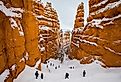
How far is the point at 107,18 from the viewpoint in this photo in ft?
141

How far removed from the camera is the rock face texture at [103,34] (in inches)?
1540

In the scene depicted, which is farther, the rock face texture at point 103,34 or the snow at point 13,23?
the rock face texture at point 103,34

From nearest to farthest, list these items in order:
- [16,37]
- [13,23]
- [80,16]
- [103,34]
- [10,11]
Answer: [16,37] → [13,23] → [10,11] → [103,34] → [80,16]

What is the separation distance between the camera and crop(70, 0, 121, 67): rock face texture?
1540 inches

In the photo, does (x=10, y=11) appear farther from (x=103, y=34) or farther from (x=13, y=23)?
(x=103, y=34)

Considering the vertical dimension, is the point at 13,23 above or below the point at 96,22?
above

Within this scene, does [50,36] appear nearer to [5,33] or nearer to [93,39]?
[93,39]

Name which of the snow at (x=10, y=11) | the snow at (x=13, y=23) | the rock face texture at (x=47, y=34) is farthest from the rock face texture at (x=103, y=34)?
→ the snow at (x=13, y=23)

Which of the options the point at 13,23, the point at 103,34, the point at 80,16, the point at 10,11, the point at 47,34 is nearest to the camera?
the point at 13,23

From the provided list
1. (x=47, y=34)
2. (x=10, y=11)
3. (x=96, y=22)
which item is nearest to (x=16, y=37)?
(x=10, y=11)

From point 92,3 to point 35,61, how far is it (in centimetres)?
2045

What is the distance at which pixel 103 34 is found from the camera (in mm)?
43531

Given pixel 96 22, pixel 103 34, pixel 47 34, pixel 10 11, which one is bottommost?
pixel 47 34

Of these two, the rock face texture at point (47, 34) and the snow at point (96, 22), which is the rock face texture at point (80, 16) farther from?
the snow at point (96, 22)
